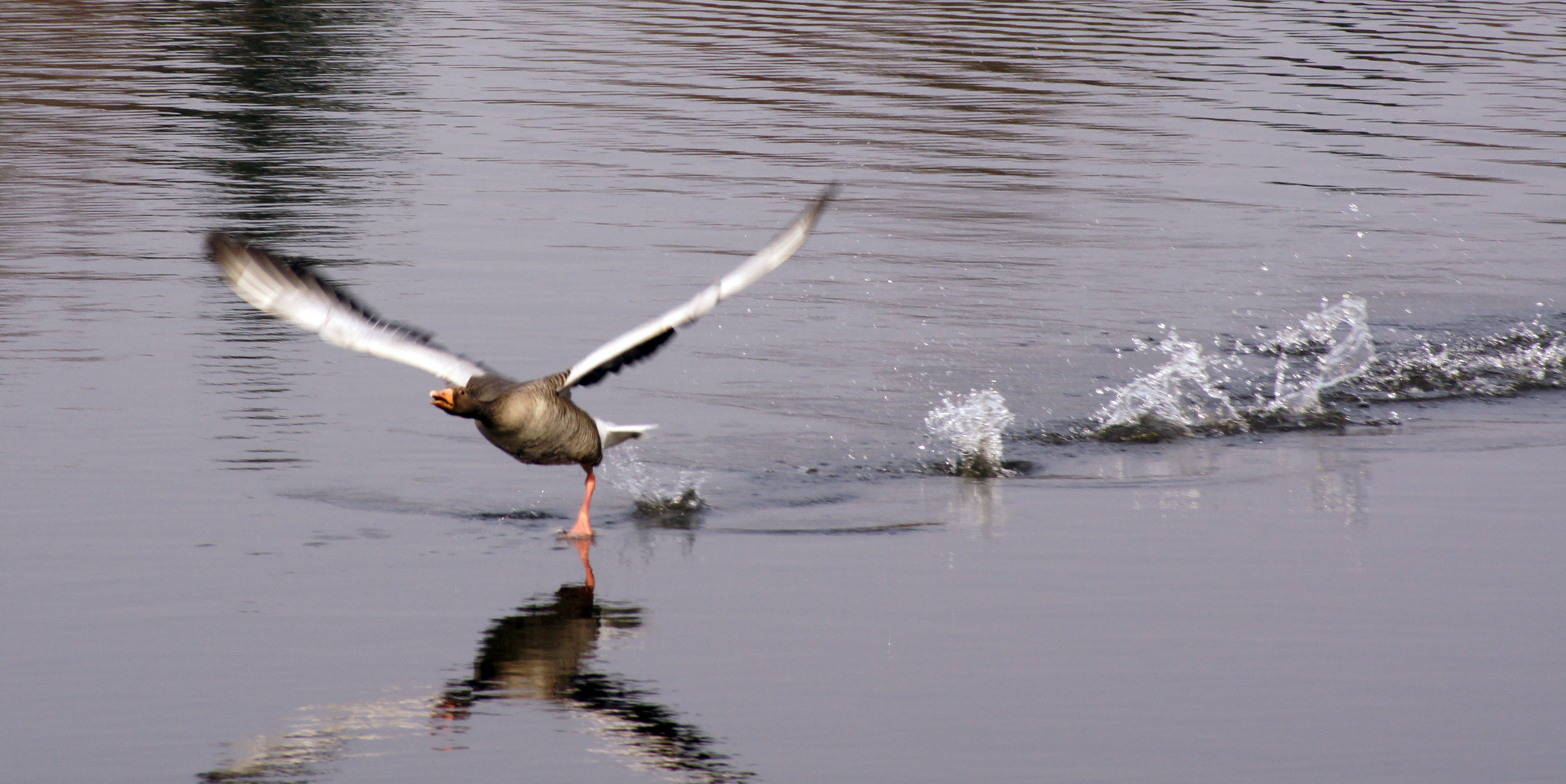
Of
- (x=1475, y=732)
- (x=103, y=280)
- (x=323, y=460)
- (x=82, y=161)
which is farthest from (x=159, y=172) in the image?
(x=1475, y=732)

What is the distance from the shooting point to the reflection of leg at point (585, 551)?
25.1 ft

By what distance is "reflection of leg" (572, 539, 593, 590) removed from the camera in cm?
765

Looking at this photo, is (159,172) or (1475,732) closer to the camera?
Answer: (1475,732)

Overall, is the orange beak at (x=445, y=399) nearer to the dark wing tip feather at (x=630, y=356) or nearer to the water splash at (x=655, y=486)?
the dark wing tip feather at (x=630, y=356)

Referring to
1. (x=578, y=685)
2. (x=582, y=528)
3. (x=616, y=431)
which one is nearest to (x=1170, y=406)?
(x=616, y=431)

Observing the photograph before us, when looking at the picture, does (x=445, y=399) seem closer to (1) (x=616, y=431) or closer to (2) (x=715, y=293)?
(1) (x=616, y=431)

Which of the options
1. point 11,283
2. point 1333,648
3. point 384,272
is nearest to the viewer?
point 1333,648

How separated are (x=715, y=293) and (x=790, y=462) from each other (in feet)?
5.62

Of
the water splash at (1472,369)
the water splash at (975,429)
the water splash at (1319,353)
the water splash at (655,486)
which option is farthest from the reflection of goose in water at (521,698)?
the water splash at (1472,369)

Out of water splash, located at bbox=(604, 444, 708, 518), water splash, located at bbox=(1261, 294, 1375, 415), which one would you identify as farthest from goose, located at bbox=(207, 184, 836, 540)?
water splash, located at bbox=(1261, 294, 1375, 415)

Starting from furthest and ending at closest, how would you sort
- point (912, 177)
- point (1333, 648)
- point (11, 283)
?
1. point (912, 177)
2. point (11, 283)
3. point (1333, 648)

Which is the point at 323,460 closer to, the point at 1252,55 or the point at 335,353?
the point at 335,353

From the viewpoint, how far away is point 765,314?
42.7ft

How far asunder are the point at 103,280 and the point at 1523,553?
886 centimetres
